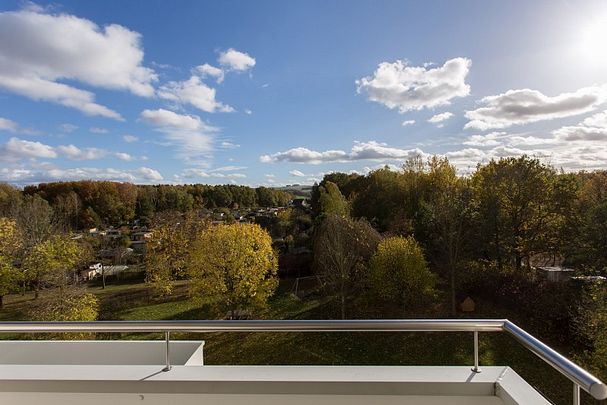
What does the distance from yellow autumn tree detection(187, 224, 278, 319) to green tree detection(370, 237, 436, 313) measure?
4102mm

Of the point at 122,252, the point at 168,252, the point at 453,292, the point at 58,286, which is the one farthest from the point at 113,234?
the point at 453,292

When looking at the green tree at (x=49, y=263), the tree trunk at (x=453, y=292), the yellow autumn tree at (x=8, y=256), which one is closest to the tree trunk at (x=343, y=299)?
the tree trunk at (x=453, y=292)

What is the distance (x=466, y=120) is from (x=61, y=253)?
696 inches

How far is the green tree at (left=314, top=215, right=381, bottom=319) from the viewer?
46.5 ft

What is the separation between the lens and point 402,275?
12.8 meters

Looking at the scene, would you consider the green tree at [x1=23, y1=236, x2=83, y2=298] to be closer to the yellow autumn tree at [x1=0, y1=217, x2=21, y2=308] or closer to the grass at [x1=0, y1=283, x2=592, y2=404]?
the yellow autumn tree at [x1=0, y1=217, x2=21, y2=308]

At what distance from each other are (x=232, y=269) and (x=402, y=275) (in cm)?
615

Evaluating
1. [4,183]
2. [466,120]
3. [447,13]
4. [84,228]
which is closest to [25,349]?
[447,13]

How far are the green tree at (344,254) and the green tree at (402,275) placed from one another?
1395 mm

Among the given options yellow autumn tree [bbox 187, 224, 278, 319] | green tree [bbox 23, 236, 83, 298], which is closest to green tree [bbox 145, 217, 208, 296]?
green tree [bbox 23, 236, 83, 298]

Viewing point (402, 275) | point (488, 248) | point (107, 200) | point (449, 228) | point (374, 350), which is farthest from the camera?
point (107, 200)

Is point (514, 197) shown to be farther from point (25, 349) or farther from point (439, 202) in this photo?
point (25, 349)

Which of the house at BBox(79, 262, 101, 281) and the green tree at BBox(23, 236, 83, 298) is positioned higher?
the green tree at BBox(23, 236, 83, 298)

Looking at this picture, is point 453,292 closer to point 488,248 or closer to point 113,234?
point 488,248
